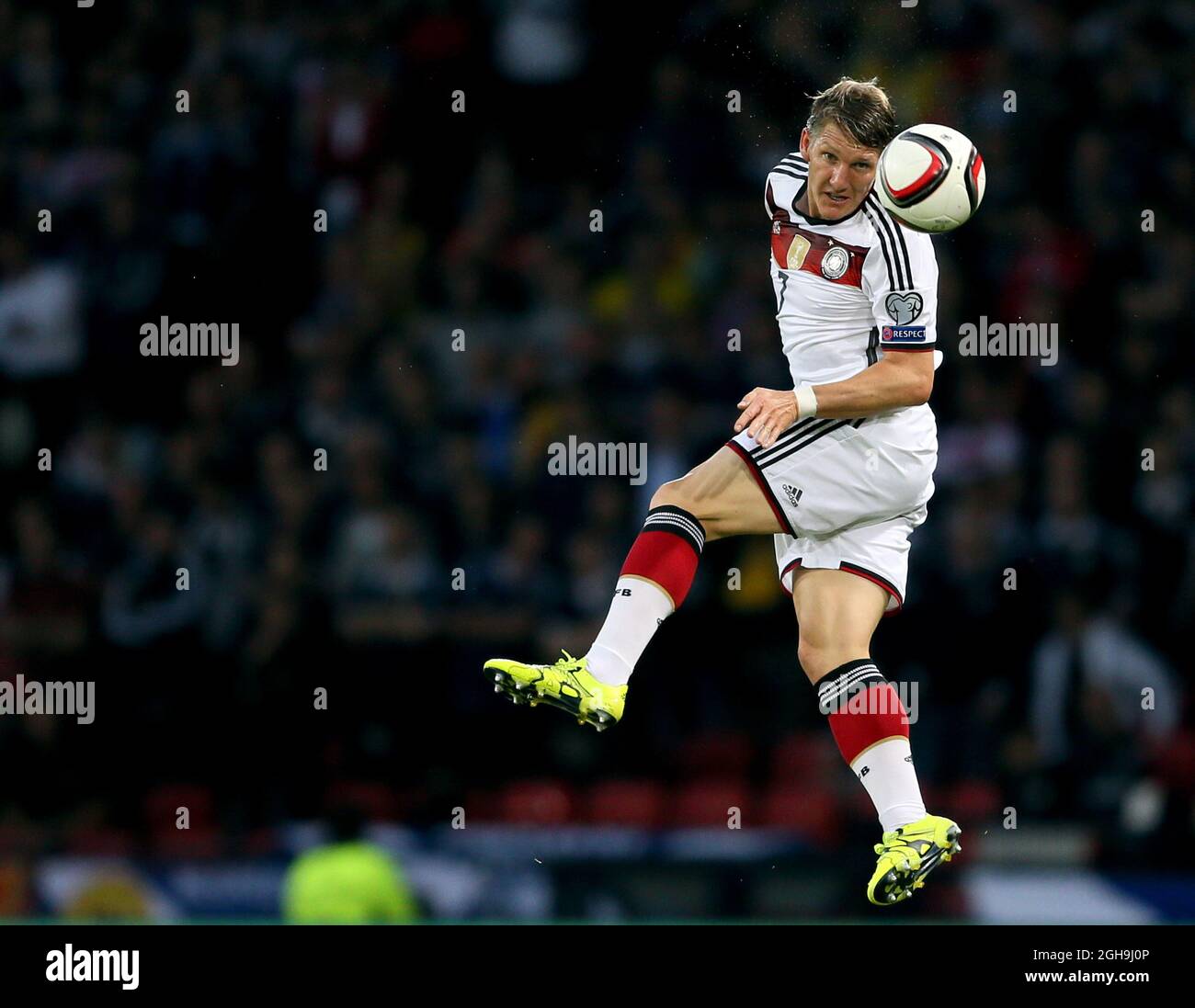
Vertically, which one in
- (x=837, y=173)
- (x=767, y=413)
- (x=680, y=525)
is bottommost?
(x=680, y=525)

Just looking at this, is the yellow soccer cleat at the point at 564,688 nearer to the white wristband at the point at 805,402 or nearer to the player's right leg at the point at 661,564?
the player's right leg at the point at 661,564

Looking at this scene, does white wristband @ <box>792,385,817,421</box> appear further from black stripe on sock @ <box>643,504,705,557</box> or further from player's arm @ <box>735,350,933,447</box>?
black stripe on sock @ <box>643,504,705,557</box>

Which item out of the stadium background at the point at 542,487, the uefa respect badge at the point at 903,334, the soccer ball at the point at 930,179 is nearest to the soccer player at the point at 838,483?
the uefa respect badge at the point at 903,334

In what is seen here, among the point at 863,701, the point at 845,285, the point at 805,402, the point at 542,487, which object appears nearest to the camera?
the point at 805,402

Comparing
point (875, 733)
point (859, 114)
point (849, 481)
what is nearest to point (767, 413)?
point (849, 481)

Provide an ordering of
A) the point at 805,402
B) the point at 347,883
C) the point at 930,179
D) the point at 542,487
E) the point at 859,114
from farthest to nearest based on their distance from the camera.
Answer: the point at 542,487 < the point at 347,883 < the point at 859,114 < the point at 805,402 < the point at 930,179

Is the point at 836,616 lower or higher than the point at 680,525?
lower

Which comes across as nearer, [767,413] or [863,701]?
[767,413]

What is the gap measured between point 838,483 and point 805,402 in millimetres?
441

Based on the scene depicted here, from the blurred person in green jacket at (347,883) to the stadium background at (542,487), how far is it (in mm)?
691

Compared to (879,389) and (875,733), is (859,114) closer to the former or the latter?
(879,389)

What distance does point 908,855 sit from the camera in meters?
8.03

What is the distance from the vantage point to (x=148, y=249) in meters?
13.6

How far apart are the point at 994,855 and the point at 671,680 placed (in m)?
1.95
